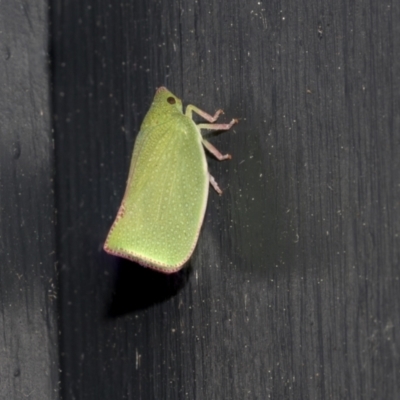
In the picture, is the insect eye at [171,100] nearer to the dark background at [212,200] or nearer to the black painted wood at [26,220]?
the dark background at [212,200]

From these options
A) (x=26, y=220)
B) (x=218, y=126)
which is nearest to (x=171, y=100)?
(x=218, y=126)

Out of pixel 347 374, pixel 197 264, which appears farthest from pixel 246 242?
pixel 347 374

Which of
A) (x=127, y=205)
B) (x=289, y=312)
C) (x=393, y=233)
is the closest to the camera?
(x=127, y=205)

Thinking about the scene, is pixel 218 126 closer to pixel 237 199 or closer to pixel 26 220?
pixel 237 199

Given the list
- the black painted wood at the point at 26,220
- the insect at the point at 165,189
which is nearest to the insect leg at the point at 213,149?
the insect at the point at 165,189

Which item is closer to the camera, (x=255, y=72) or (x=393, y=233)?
(x=255, y=72)

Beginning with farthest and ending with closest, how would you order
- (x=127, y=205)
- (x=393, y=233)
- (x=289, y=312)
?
(x=393, y=233), (x=289, y=312), (x=127, y=205)

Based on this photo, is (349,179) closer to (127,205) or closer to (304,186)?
(304,186)

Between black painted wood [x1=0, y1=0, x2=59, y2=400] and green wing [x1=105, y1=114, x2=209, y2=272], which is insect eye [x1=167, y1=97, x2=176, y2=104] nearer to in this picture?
green wing [x1=105, y1=114, x2=209, y2=272]
